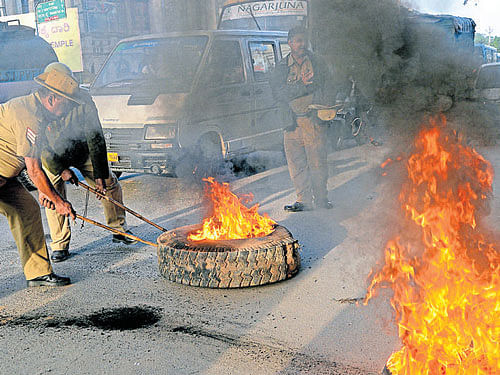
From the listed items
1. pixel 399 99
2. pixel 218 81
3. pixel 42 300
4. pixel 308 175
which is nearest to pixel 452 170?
pixel 399 99

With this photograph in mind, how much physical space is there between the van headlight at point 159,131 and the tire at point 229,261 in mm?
2853

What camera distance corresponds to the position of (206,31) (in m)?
7.06

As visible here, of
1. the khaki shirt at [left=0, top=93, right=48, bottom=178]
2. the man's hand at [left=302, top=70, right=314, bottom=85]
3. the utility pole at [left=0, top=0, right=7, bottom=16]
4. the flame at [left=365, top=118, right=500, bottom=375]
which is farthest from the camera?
the utility pole at [left=0, top=0, right=7, bottom=16]

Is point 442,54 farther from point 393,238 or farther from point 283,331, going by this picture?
point 393,238

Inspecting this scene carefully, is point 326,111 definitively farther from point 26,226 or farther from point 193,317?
point 26,226

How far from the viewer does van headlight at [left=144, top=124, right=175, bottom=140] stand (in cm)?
677

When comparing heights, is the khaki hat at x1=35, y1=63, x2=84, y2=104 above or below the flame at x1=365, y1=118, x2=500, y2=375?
above

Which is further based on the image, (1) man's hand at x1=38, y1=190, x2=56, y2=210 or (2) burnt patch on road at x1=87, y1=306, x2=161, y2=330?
(1) man's hand at x1=38, y1=190, x2=56, y2=210

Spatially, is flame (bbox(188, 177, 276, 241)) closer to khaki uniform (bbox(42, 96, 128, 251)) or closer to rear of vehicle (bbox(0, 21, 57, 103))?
khaki uniform (bbox(42, 96, 128, 251))

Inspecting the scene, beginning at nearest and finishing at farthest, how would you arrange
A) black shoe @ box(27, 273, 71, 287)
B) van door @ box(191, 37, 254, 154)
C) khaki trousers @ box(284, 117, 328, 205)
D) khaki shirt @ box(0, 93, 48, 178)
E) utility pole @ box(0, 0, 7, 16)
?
khaki shirt @ box(0, 93, 48, 178) → black shoe @ box(27, 273, 71, 287) → khaki trousers @ box(284, 117, 328, 205) → van door @ box(191, 37, 254, 154) → utility pole @ box(0, 0, 7, 16)

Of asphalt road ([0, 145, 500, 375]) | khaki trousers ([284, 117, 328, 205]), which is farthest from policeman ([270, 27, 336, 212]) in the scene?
asphalt road ([0, 145, 500, 375])

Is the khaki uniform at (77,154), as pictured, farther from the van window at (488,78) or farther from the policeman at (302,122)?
the van window at (488,78)

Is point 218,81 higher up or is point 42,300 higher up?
point 218,81

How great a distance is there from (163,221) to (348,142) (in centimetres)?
655
